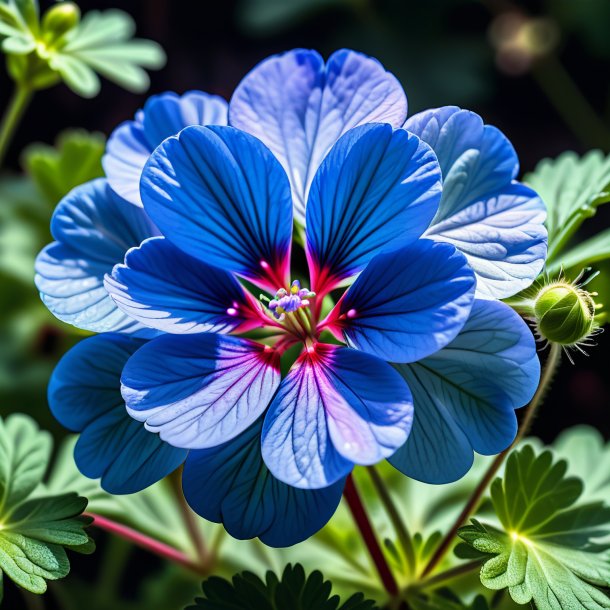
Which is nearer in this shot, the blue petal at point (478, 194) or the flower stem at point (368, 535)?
the blue petal at point (478, 194)

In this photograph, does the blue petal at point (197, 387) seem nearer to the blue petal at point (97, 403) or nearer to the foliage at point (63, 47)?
the blue petal at point (97, 403)

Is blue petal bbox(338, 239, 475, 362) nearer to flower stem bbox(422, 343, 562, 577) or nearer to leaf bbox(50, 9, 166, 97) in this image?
flower stem bbox(422, 343, 562, 577)

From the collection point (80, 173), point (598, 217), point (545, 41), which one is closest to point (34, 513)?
point (80, 173)

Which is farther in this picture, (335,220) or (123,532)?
(123,532)

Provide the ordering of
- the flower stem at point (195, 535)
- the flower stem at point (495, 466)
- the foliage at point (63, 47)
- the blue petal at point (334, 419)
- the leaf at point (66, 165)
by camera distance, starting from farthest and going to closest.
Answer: the leaf at point (66, 165) < the flower stem at point (195, 535) < the foliage at point (63, 47) < the flower stem at point (495, 466) < the blue petal at point (334, 419)

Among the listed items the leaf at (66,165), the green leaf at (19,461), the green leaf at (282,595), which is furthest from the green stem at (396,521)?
the leaf at (66,165)

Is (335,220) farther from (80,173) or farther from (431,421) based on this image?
(80,173)

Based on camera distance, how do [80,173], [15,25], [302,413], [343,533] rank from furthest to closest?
[80,173] < [343,533] < [15,25] < [302,413]

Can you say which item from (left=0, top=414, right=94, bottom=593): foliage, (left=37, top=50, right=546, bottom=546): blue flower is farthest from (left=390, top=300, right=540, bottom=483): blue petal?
(left=0, top=414, right=94, bottom=593): foliage
